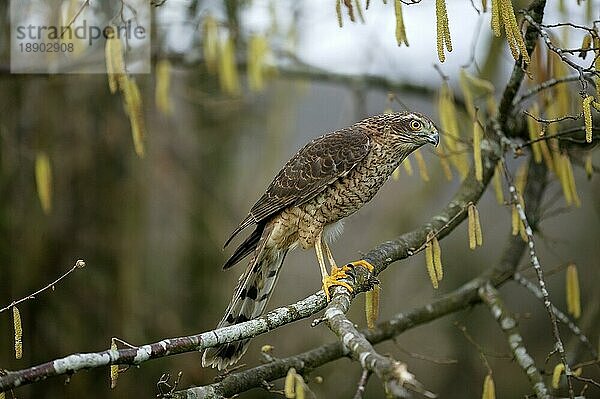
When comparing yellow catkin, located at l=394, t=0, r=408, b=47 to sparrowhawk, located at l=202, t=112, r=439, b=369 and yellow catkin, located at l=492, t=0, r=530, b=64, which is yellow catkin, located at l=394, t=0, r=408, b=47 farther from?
sparrowhawk, located at l=202, t=112, r=439, b=369

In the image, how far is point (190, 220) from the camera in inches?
290

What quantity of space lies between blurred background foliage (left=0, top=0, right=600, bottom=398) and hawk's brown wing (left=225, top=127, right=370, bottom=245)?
1.91 metres

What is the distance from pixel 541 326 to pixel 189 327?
3694mm

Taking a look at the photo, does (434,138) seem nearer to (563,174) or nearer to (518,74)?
(518,74)

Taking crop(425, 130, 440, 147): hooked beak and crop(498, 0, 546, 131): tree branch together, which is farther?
crop(425, 130, 440, 147): hooked beak

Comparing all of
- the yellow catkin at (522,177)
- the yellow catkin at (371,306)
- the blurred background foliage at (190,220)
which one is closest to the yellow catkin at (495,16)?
the yellow catkin at (371,306)

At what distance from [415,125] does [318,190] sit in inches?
23.6

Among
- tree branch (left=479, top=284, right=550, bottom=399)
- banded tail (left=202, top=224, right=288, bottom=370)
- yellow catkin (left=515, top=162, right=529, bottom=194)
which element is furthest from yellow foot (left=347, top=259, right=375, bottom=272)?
yellow catkin (left=515, top=162, right=529, bottom=194)

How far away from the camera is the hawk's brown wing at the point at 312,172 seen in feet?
13.0

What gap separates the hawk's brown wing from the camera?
3967mm

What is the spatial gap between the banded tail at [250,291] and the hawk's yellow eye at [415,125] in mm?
932

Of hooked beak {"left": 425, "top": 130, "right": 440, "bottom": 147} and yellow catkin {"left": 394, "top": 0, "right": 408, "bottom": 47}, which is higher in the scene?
yellow catkin {"left": 394, "top": 0, "right": 408, "bottom": 47}

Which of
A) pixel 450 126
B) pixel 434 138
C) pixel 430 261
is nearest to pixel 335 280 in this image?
pixel 430 261

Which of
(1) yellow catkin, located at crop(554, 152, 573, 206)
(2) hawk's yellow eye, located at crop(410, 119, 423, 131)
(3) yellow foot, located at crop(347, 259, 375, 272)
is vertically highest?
(2) hawk's yellow eye, located at crop(410, 119, 423, 131)
